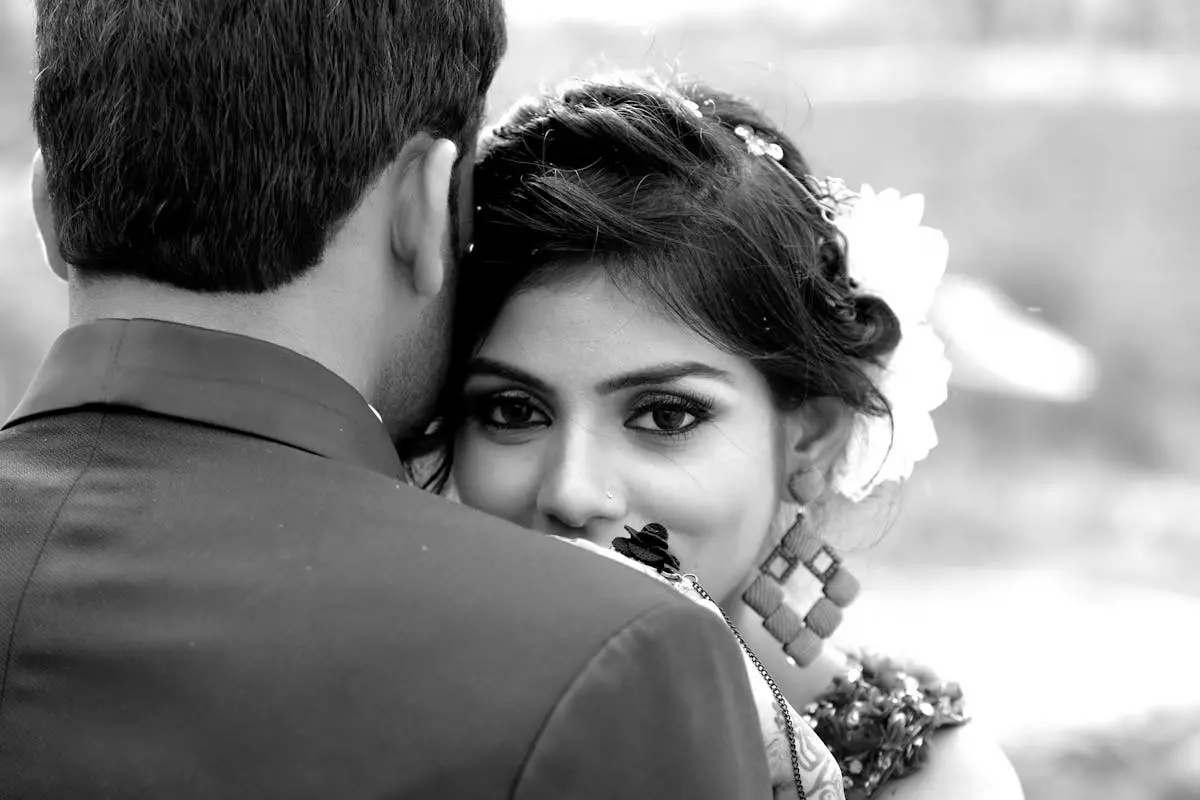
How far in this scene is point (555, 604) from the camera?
1.44m

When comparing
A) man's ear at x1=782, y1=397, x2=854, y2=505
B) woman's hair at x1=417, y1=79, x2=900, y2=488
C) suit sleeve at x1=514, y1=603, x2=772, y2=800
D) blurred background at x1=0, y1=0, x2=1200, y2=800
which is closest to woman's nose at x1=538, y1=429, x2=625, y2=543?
woman's hair at x1=417, y1=79, x2=900, y2=488

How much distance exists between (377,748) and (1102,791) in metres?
5.17

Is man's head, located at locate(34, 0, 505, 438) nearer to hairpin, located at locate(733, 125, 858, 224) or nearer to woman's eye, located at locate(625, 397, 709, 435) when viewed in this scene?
woman's eye, located at locate(625, 397, 709, 435)

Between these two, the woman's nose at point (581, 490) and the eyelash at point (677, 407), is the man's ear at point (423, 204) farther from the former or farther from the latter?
the eyelash at point (677, 407)

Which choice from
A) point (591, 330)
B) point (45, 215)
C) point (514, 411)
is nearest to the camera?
point (45, 215)

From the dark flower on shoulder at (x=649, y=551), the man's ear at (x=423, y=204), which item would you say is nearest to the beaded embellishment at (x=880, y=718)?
the dark flower on shoulder at (x=649, y=551)

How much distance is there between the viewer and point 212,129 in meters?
1.60

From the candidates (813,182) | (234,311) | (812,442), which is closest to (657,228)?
(813,182)

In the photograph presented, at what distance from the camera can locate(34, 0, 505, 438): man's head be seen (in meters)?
1.60

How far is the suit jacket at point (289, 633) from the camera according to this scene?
4.53 ft

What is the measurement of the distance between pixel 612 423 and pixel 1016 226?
9556mm

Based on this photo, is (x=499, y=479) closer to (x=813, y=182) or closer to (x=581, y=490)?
(x=581, y=490)

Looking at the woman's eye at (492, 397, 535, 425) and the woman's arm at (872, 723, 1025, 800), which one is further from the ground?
the woman's eye at (492, 397, 535, 425)

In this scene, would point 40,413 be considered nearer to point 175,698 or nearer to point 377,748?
point 175,698
